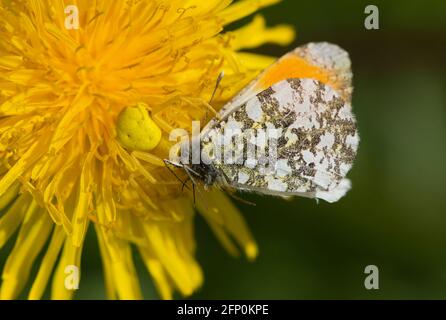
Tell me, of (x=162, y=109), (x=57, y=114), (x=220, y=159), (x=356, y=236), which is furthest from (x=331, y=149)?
(x=356, y=236)

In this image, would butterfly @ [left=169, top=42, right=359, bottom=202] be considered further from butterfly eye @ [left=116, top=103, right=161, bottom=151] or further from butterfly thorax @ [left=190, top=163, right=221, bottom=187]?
butterfly eye @ [left=116, top=103, right=161, bottom=151]

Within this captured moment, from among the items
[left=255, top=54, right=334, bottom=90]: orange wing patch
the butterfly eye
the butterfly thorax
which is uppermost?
[left=255, top=54, right=334, bottom=90]: orange wing patch

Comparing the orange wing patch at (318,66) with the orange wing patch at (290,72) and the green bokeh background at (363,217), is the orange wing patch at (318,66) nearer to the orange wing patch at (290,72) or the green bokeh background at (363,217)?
the orange wing patch at (290,72)

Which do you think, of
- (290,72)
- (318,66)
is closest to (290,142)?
(290,72)

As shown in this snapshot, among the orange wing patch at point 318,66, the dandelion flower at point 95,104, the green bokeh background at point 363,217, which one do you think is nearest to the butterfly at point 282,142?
the orange wing patch at point 318,66

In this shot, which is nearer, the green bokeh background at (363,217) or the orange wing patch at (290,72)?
the orange wing patch at (290,72)

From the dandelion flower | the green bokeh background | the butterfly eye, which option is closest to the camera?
the butterfly eye

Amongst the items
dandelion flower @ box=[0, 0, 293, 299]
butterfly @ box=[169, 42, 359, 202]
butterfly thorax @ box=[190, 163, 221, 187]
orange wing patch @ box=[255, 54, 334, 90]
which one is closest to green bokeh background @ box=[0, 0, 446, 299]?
dandelion flower @ box=[0, 0, 293, 299]
